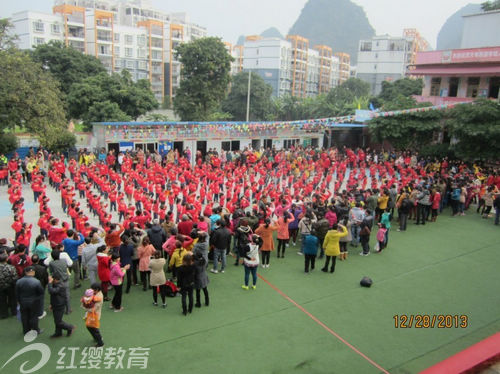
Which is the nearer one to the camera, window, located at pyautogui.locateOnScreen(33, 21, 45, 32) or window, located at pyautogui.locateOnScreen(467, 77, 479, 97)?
window, located at pyautogui.locateOnScreen(467, 77, 479, 97)

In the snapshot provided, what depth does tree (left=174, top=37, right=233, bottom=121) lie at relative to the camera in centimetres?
3175

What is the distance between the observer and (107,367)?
4945 millimetres

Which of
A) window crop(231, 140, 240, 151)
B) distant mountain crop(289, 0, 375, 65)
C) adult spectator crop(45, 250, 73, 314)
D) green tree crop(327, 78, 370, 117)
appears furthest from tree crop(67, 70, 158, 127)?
Answer: distant mountain crop(289, 0, 375, 65)

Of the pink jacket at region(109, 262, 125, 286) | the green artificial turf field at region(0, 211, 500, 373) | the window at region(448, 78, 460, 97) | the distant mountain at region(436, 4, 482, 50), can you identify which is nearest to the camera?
the green artificial turf field at region(0, 211, 500, 373)

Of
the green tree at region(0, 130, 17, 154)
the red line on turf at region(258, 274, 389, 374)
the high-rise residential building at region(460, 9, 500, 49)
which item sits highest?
the high-rise residential building at region(460, 9, 500, 49)

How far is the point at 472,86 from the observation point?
23.1m

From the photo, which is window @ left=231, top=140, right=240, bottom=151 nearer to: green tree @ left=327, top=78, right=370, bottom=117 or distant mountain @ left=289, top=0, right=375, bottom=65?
green tree @ left=327, top=78, right=370, bottom=117

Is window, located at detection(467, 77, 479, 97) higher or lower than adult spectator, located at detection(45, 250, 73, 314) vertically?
higher

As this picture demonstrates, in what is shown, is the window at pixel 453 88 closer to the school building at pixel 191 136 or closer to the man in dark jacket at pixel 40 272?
the school building at pixel 191 136

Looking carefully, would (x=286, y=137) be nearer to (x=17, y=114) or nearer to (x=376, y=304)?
(x=17, y=114)

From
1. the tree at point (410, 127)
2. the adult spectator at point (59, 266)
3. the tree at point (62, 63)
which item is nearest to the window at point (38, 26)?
the tree at point (62, 63)

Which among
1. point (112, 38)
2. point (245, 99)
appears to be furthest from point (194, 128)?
point (112, 38)

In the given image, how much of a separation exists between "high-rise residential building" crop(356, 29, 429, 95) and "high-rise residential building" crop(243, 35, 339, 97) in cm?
757
